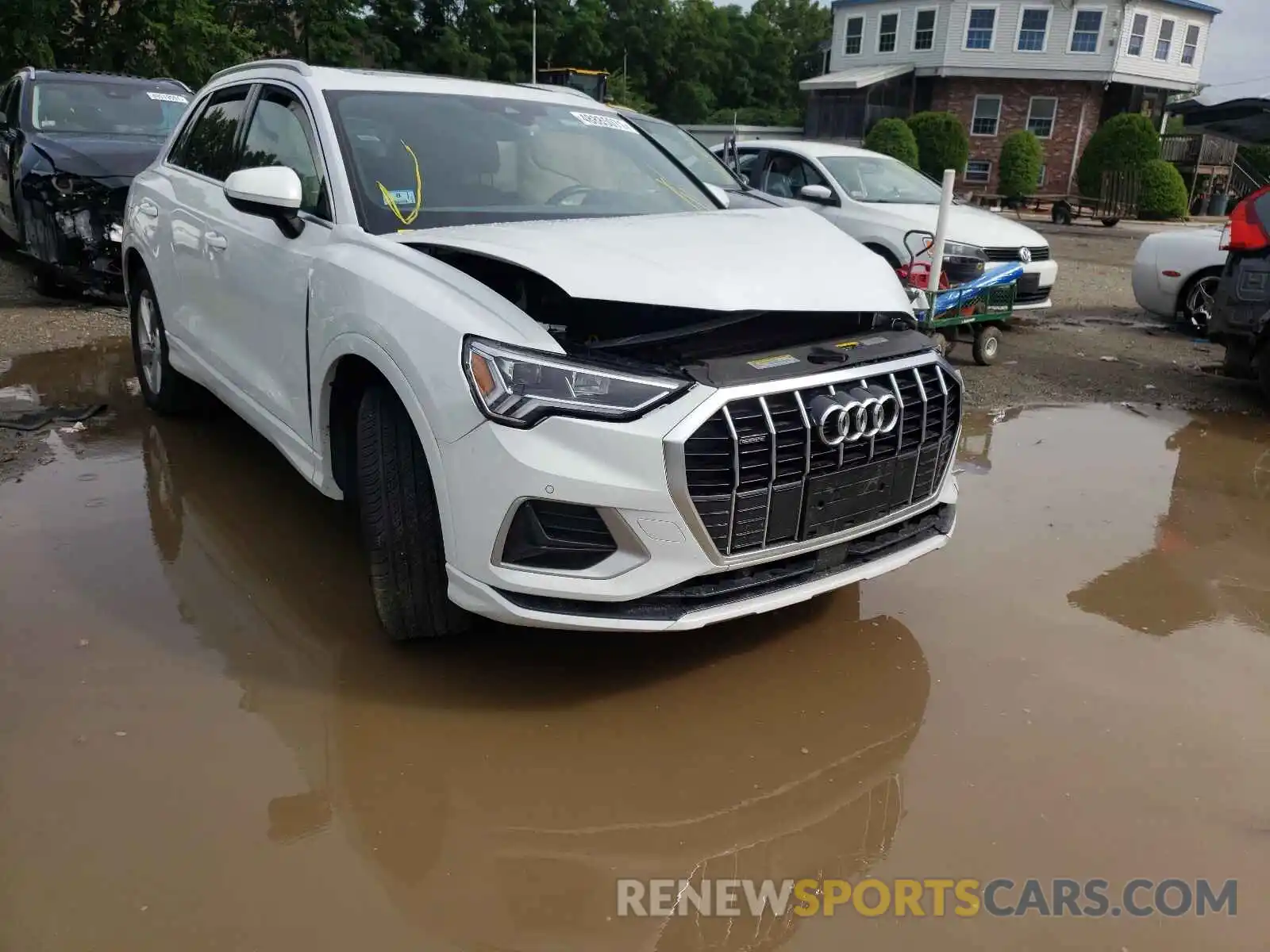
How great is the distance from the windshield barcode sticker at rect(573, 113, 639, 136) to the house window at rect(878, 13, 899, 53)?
36129 millimetres

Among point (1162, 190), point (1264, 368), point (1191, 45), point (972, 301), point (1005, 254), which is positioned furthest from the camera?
point (1191, 45)

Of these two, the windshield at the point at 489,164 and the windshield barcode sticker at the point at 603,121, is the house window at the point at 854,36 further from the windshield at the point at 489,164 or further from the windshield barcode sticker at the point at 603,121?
the windshield at the point at 489,164

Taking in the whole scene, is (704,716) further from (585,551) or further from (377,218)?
(377,218)

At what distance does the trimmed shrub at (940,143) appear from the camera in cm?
3206

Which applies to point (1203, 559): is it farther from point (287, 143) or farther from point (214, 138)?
point (214, 138)

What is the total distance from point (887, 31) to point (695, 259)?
38.1 meters

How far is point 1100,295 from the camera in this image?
40.3 ft

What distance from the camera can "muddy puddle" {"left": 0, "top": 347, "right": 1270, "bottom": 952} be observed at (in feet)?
7.71

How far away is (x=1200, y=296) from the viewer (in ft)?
30.4

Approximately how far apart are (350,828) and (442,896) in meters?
0.35

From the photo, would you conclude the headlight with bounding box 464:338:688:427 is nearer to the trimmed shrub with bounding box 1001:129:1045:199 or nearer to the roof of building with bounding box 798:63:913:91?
the trimmed shrub with bounding box 1001:129:1045:199

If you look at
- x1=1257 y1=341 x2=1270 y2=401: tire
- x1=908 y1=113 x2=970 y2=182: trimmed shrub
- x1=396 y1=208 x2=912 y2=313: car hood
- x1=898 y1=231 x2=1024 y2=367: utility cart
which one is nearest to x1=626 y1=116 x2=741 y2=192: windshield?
x1=898 y1=231 x2=1024 y2=367: utility cart

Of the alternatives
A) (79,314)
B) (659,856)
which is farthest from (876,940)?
(79,314)

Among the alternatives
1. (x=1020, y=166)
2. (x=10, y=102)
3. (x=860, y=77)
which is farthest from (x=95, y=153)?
(x=860, y=77)
